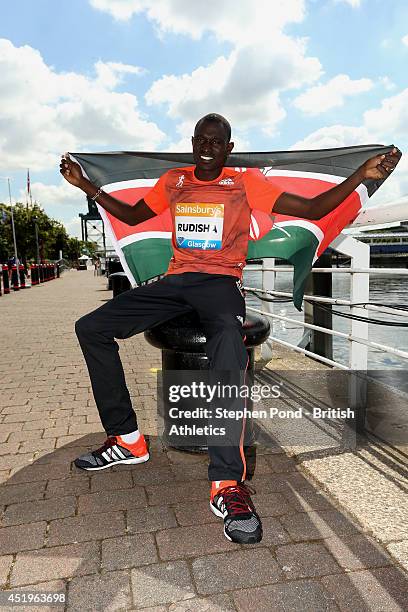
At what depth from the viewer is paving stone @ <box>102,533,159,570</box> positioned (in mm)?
2193

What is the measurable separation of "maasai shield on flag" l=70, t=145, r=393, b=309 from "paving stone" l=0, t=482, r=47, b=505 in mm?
1785

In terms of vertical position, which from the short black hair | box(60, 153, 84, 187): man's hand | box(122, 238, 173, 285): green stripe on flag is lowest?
box(122, 238, 173, 285): green stripe on flag

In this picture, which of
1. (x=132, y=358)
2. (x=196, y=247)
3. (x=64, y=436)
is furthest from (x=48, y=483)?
(x=132, y=358)

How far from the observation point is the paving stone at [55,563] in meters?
2.11

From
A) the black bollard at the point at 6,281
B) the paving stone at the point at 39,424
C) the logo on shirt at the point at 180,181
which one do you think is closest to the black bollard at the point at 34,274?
the black bollard at the point at 6,281

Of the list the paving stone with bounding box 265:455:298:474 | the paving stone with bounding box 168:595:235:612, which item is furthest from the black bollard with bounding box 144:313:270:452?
the paving stone with bounding box 168:595:235:612

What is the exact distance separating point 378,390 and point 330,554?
281 cm

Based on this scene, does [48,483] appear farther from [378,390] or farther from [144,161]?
[378,390]

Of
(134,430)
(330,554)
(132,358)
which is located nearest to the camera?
(330,554)

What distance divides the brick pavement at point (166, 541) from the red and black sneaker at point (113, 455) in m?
0.06

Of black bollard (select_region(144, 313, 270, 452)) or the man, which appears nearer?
the man

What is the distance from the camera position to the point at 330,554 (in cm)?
223

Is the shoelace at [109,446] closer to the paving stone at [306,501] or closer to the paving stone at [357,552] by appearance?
the paving stone at [306,501]

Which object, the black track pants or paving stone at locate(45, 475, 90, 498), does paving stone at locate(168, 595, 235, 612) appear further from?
paving stone at locate(45, 475, 90, 498)
